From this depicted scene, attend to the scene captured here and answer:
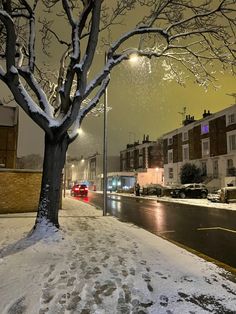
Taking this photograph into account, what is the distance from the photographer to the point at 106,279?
17.9ft

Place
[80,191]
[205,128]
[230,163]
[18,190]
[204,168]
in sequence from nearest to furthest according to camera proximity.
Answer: [18,190]
[230,163]
[80,191]
[204,168]
[205,128]

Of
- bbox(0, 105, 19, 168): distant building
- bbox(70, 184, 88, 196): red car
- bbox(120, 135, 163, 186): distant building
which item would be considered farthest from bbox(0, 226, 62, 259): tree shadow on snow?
bbox(120, 135, 163, 186): distant building

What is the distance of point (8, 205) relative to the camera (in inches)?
676

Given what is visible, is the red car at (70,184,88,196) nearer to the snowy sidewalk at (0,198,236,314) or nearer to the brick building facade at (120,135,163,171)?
the brick building facade at (120,135,163,171)

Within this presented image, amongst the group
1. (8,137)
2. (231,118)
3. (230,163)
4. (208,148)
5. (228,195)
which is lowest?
(228,195)

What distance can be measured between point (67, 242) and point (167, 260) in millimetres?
2756

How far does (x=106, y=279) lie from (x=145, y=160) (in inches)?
2809

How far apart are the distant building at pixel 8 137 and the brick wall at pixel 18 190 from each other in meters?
14.6

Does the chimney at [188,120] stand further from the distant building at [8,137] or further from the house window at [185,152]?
the distant building at [8,137]

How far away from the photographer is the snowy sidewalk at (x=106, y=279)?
14.4 feet

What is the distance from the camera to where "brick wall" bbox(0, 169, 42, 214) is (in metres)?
17.1

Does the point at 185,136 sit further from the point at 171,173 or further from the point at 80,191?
the point at 80,191

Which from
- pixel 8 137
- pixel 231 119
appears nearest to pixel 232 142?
pixel 231 119

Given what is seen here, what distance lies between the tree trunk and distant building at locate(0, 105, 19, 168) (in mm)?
23383
